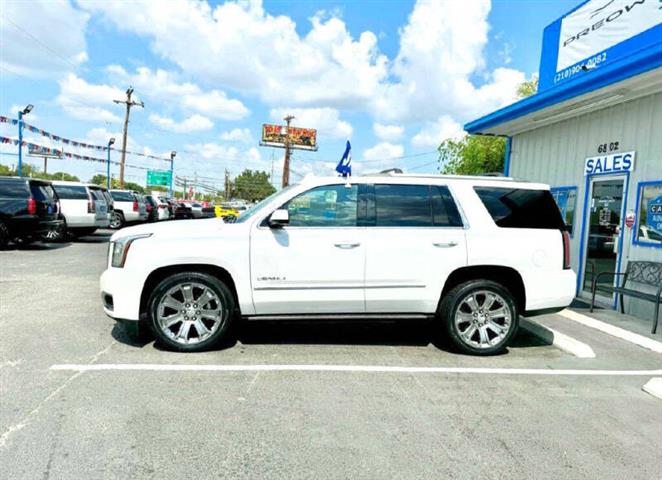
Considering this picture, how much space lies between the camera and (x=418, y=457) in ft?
10.1

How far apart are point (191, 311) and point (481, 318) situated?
120 inches

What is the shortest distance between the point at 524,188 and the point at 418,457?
3.40 meters

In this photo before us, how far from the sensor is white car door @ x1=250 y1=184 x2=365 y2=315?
4.86 meters

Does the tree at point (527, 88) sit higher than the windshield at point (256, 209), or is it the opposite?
the tree at point (527, 88)

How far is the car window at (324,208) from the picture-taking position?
5.00 m

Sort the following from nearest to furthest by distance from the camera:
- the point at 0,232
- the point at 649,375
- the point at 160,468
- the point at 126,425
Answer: the point at 160,468 < the point at 126,425 < the point at 649,375 < the point at 0,232

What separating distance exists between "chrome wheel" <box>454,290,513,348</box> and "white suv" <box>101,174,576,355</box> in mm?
11

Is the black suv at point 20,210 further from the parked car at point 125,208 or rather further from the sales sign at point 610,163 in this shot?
the sales sign at point 610,163

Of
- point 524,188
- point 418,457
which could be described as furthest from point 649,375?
point 418,457

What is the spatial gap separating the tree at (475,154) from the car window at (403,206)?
1672cm

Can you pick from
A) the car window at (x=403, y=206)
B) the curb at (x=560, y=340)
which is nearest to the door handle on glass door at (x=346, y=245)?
the car window at (x=403, y=206)

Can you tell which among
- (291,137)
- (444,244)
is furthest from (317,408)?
(291,137)

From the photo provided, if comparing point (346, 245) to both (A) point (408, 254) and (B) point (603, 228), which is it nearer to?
(A) point (408, 254)

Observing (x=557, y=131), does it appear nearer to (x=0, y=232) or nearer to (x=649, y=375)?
(x=649, y=375)
